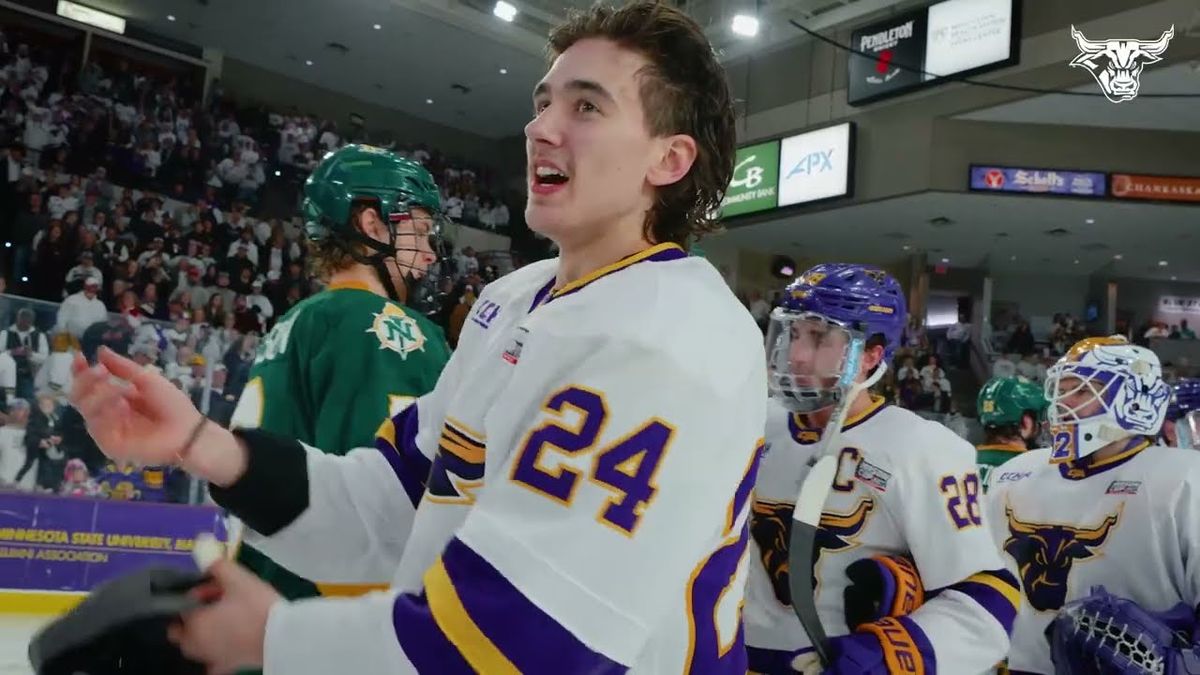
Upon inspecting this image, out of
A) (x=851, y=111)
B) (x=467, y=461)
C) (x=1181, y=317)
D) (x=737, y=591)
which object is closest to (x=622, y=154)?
(x=467, y=461)

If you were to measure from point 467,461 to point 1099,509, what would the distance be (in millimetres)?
2692

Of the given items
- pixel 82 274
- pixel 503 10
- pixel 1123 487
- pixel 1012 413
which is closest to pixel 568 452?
pixel 1123 487

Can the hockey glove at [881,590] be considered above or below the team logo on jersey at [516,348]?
below

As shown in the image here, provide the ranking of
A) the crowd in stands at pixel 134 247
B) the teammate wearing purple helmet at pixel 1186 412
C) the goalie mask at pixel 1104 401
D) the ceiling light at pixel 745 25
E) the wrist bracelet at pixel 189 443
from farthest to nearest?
the ceiling light at pixel 745 25 → the crowd in stands at pixel 134 247 → the teammate wearing purple helmet at pixel 1186 412 → the goalie mask at pixel 1104 401 → the wrist bracelet at pixel 189 443

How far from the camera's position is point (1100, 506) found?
3.29 metres

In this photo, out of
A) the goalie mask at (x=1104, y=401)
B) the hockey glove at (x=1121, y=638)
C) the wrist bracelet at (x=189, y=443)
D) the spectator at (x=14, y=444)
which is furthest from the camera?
the spectator at (x=14, y=444)

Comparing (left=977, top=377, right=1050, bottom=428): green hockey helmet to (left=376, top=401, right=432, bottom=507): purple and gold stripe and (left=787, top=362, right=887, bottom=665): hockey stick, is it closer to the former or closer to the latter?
(left=787, top=362, right=887, bottom=665): hockey stick

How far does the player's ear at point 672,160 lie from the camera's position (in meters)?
1.43

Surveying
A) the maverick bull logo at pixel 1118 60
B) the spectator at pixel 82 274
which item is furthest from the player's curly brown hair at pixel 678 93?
the maverick bull logo at pixel 1118 60

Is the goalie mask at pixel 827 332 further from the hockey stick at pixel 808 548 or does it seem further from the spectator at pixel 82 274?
the spectator at pixel 82 274

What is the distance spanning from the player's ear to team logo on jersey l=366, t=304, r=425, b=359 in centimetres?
107

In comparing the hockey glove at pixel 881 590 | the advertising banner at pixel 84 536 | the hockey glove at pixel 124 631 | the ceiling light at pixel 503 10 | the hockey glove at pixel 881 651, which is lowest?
the advertising banner at pixel 84 536

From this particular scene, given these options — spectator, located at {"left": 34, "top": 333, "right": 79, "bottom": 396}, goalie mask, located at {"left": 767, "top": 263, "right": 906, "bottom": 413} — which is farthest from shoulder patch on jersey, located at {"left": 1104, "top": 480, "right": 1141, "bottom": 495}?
spectator, located at {"left": 34, "top": 333, "right": 79, "bottom": 396}

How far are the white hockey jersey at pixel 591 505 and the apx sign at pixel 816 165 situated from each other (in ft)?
47.3
